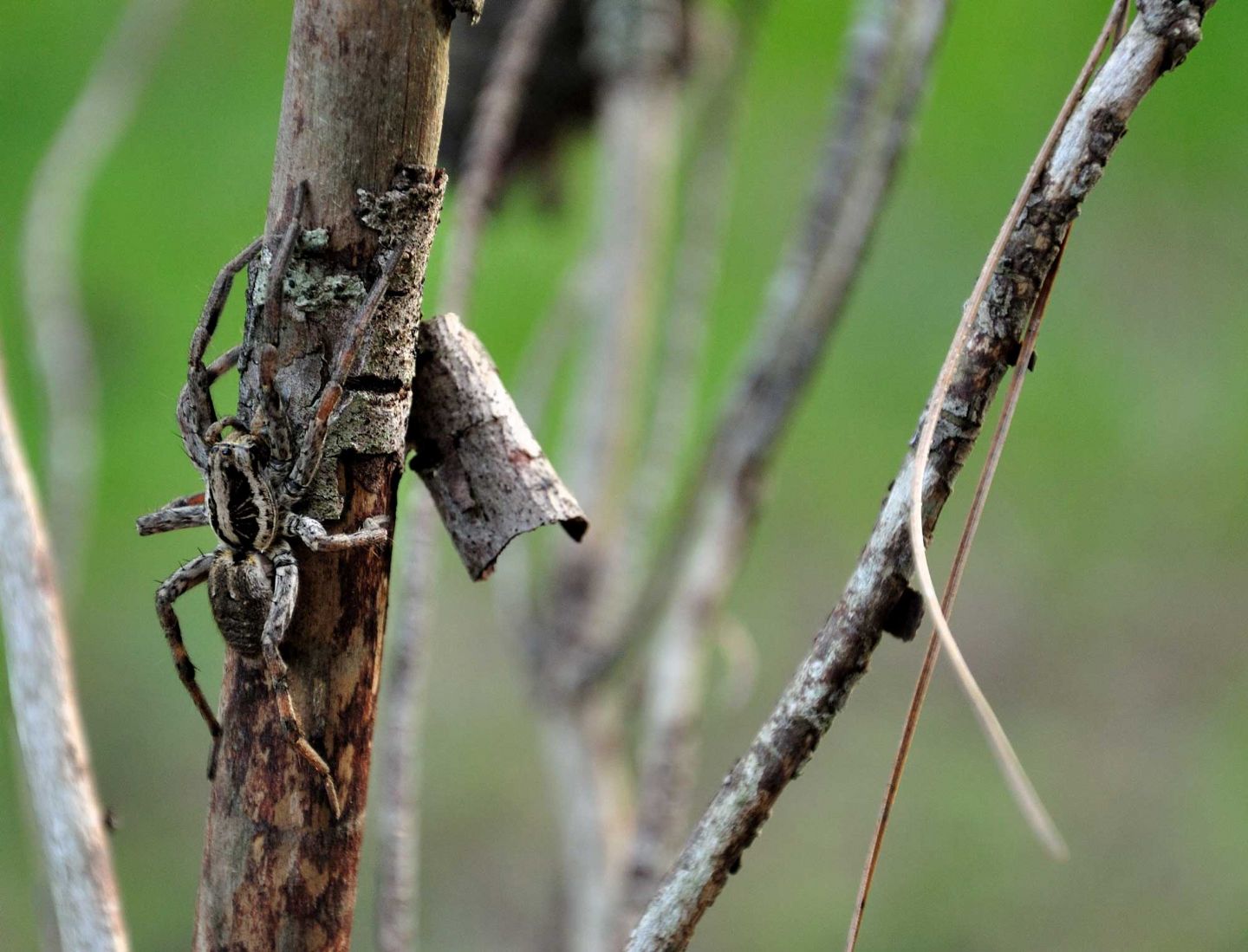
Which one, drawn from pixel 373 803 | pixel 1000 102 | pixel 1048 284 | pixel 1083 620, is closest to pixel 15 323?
pixel 373 803

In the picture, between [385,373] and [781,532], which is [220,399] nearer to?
[781,532]

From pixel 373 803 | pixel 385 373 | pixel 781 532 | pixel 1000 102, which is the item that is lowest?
pixel 373 803

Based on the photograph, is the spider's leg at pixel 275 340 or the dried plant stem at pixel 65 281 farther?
the dried plant stem at pixel 65 281

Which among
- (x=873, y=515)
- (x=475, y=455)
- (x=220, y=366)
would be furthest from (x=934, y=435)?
(x=873, y=515)

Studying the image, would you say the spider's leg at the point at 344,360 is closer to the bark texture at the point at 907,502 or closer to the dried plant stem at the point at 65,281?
the bark texture at the point at 907,502

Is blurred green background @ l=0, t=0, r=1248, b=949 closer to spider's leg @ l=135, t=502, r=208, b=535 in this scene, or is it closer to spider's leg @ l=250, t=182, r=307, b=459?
spider's leg @ l=135, t=502, r=208, b=535

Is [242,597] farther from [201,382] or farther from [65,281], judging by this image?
[65,281]

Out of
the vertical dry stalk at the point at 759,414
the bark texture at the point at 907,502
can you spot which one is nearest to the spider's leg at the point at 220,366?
the bark texture at the point at 907,502
